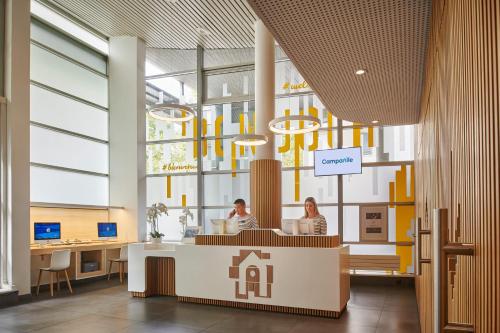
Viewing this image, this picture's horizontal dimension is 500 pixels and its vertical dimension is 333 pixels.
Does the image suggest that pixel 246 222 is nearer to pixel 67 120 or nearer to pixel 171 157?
pixel 171 157

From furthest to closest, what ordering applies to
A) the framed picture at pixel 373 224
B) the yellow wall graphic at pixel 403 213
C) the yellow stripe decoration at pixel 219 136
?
the yellow stripe decoration at pixel 219 136, the framed picture at pixel 373 224, the yellow wall graphic at pixel 403 213

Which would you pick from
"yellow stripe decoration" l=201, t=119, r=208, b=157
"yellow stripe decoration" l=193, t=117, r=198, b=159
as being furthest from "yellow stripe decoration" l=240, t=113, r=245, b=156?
"yellow stripe decoration" l=193, t=117, r=198, b=159

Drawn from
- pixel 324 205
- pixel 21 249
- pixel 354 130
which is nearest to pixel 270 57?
pixel 354 130

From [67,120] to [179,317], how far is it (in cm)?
664

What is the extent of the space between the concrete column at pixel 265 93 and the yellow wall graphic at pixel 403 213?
3003 mm

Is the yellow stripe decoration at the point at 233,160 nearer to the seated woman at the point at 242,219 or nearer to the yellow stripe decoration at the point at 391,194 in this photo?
the seated woman at the point at 242,219

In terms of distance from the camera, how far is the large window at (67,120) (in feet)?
32.6

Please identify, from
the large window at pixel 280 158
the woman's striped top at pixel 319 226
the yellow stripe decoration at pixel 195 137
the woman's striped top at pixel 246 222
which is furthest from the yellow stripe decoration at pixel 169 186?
the woman's striped top at pixel 319 226

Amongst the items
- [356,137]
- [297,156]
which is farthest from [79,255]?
[356,137]

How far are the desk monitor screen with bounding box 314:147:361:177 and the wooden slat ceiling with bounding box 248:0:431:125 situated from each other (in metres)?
4.60

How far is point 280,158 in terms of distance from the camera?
11109 millimetres

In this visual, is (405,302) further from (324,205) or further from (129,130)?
(129,130)

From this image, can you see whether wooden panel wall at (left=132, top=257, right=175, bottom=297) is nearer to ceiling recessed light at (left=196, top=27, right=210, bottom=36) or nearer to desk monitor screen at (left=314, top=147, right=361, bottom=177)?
desk monitor screen at (left=314, top=147, right=361, bottom=177)

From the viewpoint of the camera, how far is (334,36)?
3414 millimetres
